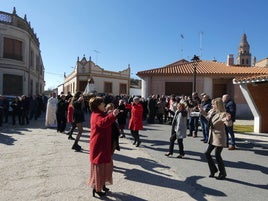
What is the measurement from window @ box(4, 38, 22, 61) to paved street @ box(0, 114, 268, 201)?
19302 millimetres

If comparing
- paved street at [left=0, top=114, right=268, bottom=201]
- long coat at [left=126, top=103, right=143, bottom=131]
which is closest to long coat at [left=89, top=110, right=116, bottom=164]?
paved street at [left=0, top=114, right=268, bottom=201]

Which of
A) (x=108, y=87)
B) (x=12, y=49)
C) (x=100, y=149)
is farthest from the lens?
(x=108, y=87)

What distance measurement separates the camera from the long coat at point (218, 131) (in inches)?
257

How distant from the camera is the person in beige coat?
21.4ft

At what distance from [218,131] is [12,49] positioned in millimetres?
25493

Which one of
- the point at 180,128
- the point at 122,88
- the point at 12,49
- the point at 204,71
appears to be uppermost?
the point at 12,49

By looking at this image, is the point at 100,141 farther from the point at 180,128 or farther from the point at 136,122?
the point at 136,122

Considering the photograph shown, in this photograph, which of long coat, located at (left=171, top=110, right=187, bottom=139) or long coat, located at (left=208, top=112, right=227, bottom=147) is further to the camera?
long coat, located at (left=171, top=110, right=187, bottom=139)

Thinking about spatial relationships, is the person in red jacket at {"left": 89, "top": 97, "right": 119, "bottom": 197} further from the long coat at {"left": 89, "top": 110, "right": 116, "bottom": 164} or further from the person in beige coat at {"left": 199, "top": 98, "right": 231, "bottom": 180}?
the person in beige coat at {"left": 199, "top": 98, "right": 231, "bottom": 180}

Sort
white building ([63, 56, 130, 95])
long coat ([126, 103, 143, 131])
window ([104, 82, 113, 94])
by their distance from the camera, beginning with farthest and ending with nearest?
window ([104, 82, 113, 94]) → white building ([63, 56, 130, 95]) → long coat ([126, 103, 143, 131])

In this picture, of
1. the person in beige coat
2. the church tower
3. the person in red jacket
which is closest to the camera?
the person in red jacket

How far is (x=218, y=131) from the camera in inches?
260

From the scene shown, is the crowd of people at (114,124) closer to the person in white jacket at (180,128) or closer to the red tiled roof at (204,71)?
the person in white jacket at (180,128)

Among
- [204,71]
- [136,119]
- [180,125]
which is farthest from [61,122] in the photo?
[204,71]
